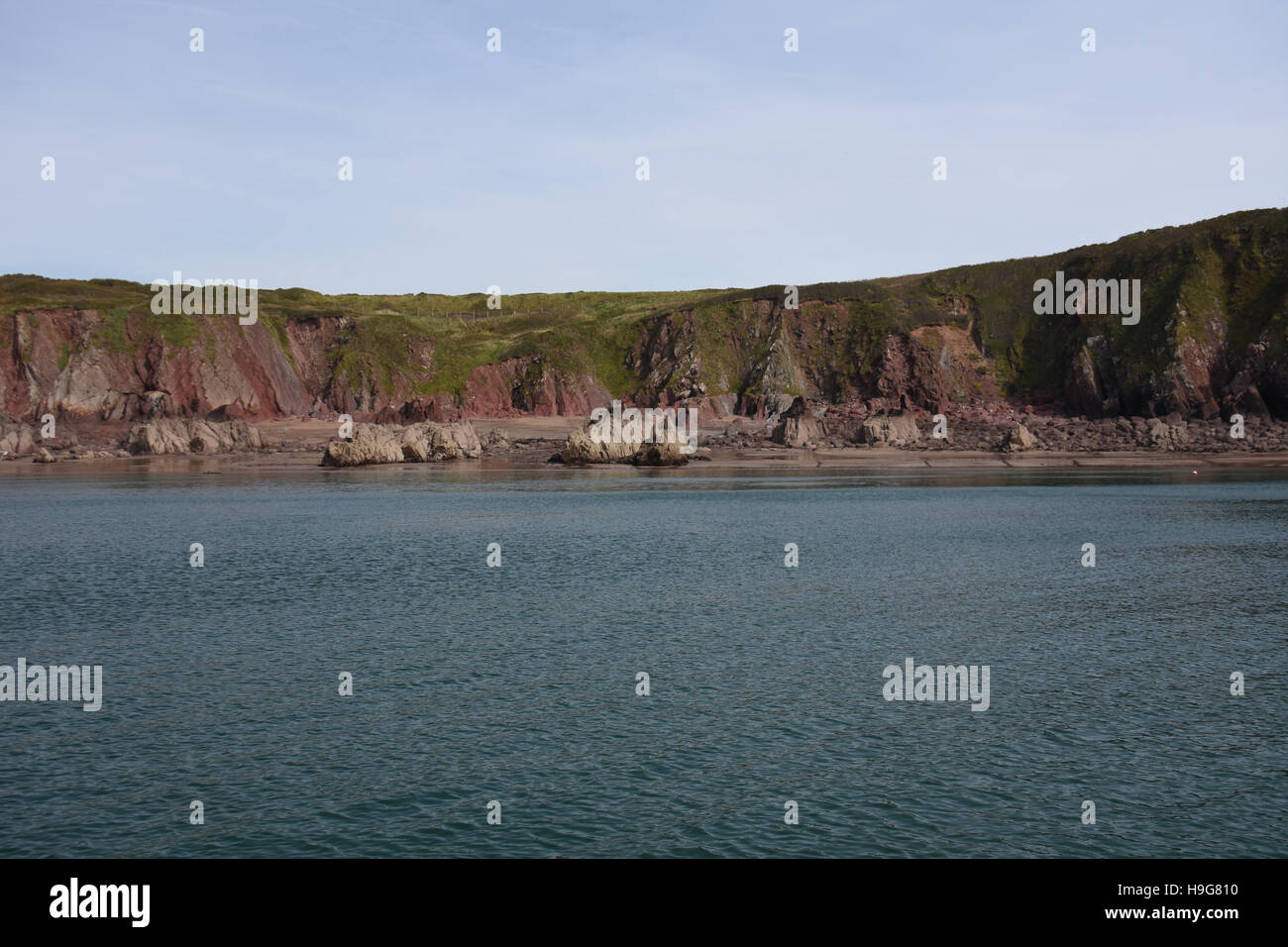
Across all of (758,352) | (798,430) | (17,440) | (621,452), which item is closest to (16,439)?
(17,440)

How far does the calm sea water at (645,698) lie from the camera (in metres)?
14.4

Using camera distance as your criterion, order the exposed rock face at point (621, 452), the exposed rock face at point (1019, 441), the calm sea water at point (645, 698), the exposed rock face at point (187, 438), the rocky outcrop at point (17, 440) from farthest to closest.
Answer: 1. the exposed rock face at point (187, 438)
2. the rocky outcrop at point (17, 440)
3. the exposed rock face at point (1019, 441)
4. the exposed rock face at point (621, 452)
5. the calm sea water at point (645, 698)

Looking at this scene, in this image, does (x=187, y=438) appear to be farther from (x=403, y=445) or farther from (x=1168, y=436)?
(x=1168, y=436)

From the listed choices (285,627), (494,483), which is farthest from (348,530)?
(494,483)

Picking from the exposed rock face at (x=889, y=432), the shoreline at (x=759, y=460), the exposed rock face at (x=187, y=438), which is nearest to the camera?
the shoreline at (x=759, y=460)

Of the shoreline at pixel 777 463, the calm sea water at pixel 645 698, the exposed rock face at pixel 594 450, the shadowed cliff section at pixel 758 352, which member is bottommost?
the calm sea water at pixel 645 698

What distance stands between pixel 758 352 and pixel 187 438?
75.4 metres

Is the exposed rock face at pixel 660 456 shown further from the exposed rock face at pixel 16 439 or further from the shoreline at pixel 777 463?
the exposed rock face at pixel 16 439

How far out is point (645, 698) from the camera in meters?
20.6

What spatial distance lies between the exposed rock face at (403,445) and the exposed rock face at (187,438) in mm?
11738

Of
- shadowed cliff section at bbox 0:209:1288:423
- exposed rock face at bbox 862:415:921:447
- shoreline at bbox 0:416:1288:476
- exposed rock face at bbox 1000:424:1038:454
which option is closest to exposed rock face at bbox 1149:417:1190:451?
shoreline at bbox 0:416:1288:476

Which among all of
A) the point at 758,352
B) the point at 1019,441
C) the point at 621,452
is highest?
the point at 758,352

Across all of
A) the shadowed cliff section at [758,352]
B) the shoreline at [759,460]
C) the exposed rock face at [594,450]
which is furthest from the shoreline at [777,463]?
the shadowed cliff section at [758,352]
